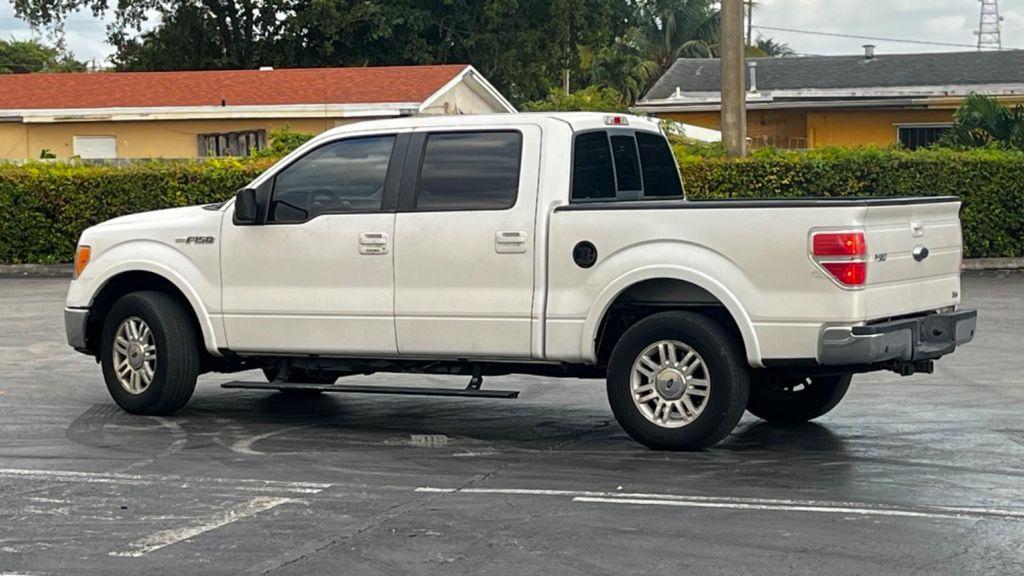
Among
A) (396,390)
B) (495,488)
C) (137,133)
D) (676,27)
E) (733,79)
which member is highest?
(676,27)

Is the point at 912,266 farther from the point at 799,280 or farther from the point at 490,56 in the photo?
the point at 490,56

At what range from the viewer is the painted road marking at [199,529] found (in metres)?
7.01

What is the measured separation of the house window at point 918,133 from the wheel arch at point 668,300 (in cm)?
2623

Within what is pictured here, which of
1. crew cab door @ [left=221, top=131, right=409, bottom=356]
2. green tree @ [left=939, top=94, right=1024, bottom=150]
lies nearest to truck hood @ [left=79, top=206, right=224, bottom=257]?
crew cab door @ [left=221, top=131, right=409, bottom=356]

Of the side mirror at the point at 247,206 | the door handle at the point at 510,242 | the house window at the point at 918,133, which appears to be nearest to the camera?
the door handle at the point at 510,242

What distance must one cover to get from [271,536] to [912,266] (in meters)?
4.16

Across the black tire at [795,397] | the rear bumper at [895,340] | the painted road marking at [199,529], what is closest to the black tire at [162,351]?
the painted road marking at [199,529]

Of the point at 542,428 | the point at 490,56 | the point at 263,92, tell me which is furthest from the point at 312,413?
the point at 490,56

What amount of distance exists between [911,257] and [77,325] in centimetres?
562

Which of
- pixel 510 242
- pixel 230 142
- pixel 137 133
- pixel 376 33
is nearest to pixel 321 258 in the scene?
pixel 510 242

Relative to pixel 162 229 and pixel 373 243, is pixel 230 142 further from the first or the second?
pixel 373 243

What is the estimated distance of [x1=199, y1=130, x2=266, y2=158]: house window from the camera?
36.9 metres

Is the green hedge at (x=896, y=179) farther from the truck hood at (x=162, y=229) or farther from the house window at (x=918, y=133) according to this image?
the truck hood at (x=162, y=229)

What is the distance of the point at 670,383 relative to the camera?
9336 millimetres
